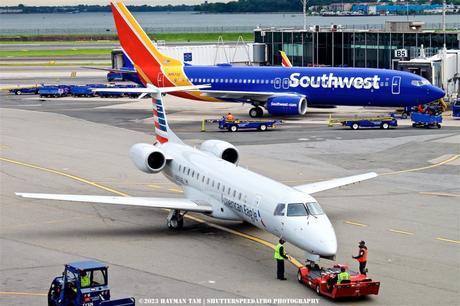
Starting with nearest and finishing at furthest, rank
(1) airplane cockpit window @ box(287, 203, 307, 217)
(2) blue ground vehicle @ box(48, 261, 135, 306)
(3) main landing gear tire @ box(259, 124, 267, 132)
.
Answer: (2) blue ground vehicle @ box(48, 261, 135, 306), (1) airplane cockpit window @ box(287, 203, 307, 217), (3) main landing gear tire @ box(259, 124, 267, 132)

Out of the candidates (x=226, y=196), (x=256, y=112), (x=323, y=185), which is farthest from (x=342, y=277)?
(x=256, y=112)

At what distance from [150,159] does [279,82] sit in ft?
114

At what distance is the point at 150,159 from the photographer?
3922 cm

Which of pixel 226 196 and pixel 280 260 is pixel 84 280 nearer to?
pixel 280 260

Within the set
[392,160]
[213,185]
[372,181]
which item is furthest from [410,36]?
[213,185]

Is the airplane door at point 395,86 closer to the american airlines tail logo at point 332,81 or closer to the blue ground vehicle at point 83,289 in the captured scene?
the american airlines tail logo at point 332,81

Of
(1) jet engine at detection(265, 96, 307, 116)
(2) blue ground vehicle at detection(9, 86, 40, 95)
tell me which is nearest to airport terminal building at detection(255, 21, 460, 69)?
(1) jet engine at detection(265, 96, 307, 116)

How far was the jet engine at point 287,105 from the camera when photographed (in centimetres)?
7106

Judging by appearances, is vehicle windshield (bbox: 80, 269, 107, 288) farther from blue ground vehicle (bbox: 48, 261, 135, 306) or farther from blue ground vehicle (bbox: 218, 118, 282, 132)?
blue ground vehicle (bbox: 218, 118, 282, 132)

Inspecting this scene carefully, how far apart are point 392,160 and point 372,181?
6.47 metres

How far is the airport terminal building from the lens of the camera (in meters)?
89.5

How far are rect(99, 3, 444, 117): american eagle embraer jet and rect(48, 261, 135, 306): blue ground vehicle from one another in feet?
152

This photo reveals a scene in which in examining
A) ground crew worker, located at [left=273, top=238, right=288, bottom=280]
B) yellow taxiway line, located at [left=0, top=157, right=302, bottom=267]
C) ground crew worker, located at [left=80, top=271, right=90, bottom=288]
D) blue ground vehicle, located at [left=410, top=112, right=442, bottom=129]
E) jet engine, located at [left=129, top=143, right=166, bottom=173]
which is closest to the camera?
ground crew worker, located at [left=80, top=271, right=90, bottom=288]

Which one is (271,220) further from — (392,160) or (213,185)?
(392,160)
